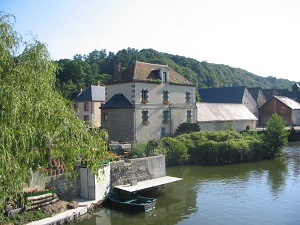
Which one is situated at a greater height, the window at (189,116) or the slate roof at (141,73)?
the slate roof at (141,73)

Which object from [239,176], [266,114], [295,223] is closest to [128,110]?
[239,176]

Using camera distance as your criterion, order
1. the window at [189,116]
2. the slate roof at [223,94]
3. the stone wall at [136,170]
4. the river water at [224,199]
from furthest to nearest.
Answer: the slate roof at [223,94], the window at [189,116], the stone wall at [136,170], the river water at [224,199]

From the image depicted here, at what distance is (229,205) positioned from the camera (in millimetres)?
16500

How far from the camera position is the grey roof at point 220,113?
128 ft

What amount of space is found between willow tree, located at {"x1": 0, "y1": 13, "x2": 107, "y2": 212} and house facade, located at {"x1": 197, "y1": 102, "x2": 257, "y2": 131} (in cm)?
2732

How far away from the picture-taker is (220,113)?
138 feet

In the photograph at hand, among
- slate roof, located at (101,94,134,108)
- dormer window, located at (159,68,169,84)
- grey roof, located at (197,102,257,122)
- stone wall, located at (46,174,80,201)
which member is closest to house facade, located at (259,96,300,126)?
grey roof, located at (197,102,257,122)

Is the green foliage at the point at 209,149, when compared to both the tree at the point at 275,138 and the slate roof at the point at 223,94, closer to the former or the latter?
the tree at the point at 275,138

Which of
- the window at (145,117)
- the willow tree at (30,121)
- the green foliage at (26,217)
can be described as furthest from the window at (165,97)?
the willow tree at (30,121)

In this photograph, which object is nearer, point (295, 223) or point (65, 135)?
point (65, 135)

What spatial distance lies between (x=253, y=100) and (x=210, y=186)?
42.6 m

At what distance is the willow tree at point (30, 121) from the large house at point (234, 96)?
160 ft

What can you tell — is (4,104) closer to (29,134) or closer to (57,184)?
(29,134)

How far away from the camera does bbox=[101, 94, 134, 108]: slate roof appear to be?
29984 mm
